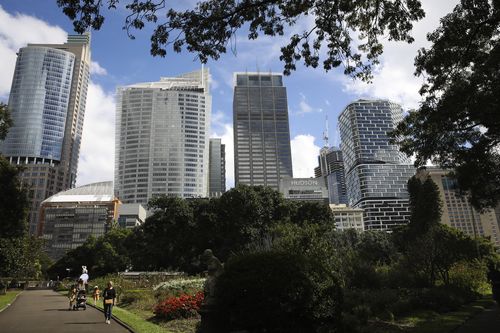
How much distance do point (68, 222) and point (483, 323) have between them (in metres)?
144

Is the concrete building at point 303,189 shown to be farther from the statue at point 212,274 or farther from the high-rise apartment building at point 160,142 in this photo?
the statue at point 212,274

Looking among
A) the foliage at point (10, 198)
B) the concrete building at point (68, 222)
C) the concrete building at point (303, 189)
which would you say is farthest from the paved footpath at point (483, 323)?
the concrete building at point (303, 189)

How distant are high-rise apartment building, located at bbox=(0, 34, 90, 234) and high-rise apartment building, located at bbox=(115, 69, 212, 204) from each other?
21.2m

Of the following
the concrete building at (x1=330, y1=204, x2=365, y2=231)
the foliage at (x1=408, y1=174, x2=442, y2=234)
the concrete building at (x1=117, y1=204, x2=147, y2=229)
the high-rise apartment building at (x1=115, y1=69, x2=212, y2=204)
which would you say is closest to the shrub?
the foliage at (x1=408, y1=174, x2=442, y2=234)

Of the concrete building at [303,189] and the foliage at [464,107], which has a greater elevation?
the concrete building at [303,189]

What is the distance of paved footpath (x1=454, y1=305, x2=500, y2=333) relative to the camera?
11508mm

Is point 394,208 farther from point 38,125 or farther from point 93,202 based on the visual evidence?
point 38,125

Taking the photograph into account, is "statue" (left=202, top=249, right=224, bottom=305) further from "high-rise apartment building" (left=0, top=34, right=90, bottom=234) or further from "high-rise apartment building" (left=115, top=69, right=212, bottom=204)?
"high-rise apartment building" (left=115, top=69, right=212, bottom=204)

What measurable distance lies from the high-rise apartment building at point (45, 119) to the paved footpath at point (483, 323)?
159177 millimetres

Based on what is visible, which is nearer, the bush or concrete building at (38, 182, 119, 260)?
the bush

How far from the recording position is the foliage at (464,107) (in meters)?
12.1

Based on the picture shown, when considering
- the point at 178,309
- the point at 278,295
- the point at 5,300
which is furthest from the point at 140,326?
the point at 5,300

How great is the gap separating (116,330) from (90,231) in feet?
443

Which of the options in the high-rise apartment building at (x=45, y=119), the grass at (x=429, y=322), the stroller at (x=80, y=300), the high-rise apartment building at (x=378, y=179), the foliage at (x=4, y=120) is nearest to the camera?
the grass at (x=429, y=322)
